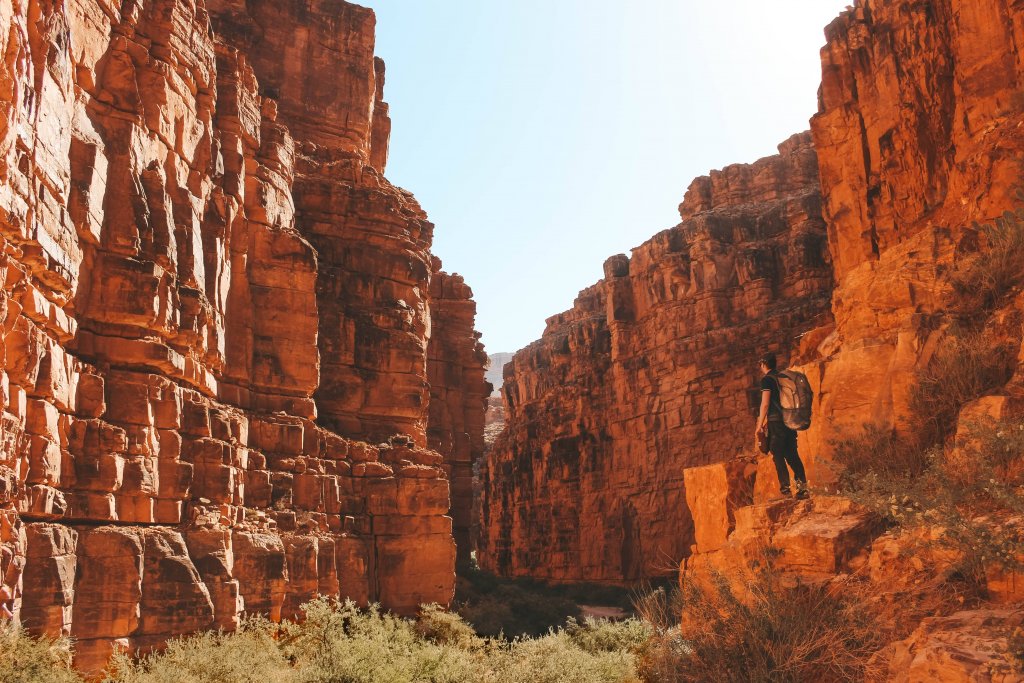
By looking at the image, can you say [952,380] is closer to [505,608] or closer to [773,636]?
[773,636]

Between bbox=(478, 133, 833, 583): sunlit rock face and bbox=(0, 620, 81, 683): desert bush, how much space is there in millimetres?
24026

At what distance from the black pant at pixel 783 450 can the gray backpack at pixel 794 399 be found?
0.11m

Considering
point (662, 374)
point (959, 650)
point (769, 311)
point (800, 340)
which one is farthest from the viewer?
point (662, 374)

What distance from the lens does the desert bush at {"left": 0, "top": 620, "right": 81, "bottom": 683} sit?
9.56m

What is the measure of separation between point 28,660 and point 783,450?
9.21 m

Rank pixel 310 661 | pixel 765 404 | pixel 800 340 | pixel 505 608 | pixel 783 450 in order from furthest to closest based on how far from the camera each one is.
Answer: pixel 505 608, pixel 800 340, pixel 310 661, pixel 765 404, pixel 783 450

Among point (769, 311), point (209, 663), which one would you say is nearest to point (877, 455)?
point (209, 663)

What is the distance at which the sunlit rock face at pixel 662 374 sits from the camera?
1399 inches

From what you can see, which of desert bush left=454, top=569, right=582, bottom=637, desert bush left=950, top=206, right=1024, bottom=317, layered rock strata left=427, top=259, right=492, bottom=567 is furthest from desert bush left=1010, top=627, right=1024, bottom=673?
layered rock strata left=427, top=259, right=492, bottom=567

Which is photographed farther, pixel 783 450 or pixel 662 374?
pixel 662 374

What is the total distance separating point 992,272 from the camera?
Answer: 9344 mm

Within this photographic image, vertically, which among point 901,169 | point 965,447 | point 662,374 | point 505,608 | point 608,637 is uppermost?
point 901,169

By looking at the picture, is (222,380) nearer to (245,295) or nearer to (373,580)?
(245,295)

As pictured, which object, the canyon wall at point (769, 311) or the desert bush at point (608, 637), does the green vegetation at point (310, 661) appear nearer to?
the desert bush at point (608, 637)
